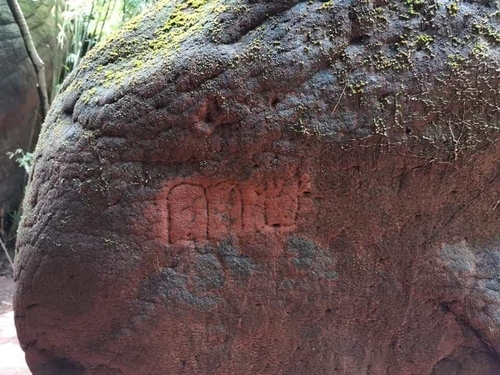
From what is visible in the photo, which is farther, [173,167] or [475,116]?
[475,116]

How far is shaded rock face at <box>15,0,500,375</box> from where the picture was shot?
6.69 ft

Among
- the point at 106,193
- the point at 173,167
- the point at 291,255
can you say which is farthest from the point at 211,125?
the point at 291,255

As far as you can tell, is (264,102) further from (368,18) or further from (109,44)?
(109,44)

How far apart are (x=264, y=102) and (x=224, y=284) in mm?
687

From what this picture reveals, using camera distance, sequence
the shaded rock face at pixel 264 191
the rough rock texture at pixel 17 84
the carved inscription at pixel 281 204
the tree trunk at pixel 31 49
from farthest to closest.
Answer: the rough rock texture at pixel 17 84 → the tree trunk at pixel 31 49 → the carved inscription at pixel 281 204 → the shaded rock face at pixel 264 191

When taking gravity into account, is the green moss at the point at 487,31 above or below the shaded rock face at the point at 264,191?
above

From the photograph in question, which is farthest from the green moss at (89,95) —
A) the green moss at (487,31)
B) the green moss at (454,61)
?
the green moss at (487,31)

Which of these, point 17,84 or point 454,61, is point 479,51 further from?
point 17,84

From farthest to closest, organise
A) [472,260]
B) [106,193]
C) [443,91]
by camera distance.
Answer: [472,260] → [443,91] → [106,193]

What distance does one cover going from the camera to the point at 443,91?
85.9 inches

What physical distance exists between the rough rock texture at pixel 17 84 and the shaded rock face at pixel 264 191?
4.01m

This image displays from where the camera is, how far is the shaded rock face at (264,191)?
6.69 feet

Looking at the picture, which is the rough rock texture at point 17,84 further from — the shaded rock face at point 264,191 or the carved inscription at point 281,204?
the carved inscription at point 281,204

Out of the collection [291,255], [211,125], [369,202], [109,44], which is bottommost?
[291,255]
